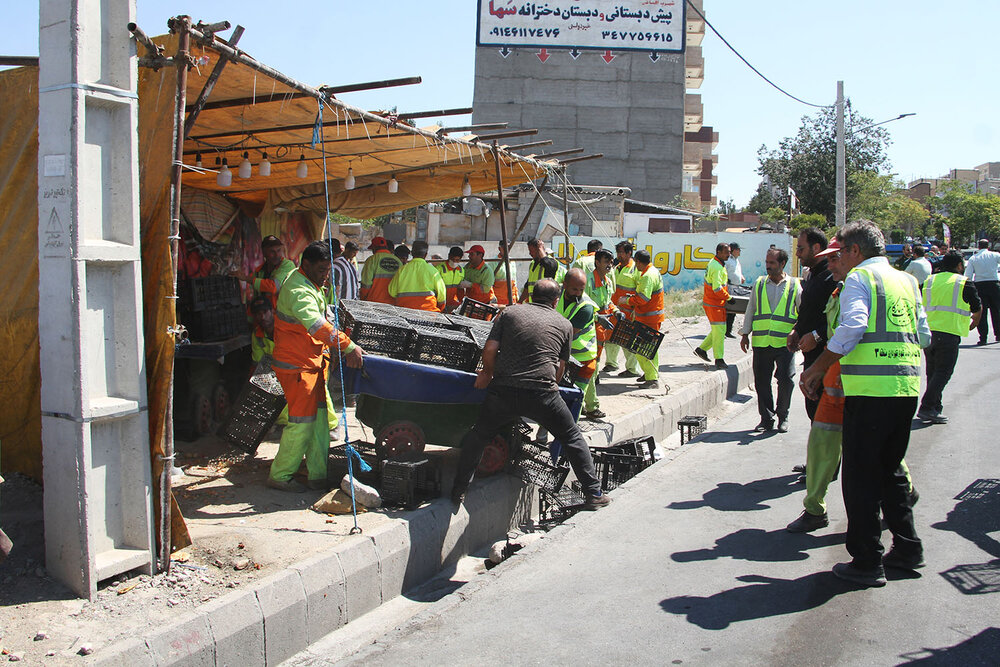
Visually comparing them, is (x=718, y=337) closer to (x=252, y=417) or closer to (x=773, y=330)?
(x=773, y=330)

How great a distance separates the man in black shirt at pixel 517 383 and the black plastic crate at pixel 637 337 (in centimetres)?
445

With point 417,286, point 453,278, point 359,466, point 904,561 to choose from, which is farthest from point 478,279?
point 904,561

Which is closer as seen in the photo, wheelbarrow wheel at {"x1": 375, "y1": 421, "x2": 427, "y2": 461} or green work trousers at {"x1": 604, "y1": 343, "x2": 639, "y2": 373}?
wheelbarrow wheel at {"x1": 375, "y1": 421, "x2": 427, "y2": 461}

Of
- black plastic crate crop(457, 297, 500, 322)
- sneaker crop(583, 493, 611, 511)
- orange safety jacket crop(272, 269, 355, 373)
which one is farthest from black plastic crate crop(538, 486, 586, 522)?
black plastic crate crop(457, 297, 500, 322)

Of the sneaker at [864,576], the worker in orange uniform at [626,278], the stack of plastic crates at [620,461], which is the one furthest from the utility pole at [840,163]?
the sneaker at [864,576]

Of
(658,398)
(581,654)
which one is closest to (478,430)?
(581,654)

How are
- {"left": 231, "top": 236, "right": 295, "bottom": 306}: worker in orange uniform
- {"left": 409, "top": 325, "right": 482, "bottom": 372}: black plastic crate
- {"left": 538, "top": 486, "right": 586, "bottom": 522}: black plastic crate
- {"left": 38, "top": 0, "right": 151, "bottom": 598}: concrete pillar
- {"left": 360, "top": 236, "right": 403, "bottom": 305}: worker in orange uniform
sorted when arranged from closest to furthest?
{"left": 38, "top": 0, "right": 151, "bottom": 598}: concrete pillar, {"left": 409, "top": 325, "right": 482, "bottom": 372}: black plastic crate, {"left": 538, "top": 486, "right": 586, "bottom": 522}: black plastic crate, {"left": 231, "top": 236, "right": 295, "bottom": 306}: worker in orange uniform, {"left": 360, "top": 236, "right": 403, "bottom": 305}: worker in orange uniform

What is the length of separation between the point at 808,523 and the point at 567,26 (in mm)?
44252

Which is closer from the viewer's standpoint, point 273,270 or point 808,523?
point 808,523

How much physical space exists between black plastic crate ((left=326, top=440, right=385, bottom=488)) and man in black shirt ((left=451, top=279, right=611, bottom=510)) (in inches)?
24.9

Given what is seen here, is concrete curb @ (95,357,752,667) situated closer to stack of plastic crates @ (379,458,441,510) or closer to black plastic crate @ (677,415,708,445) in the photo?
stack of plastic crates @ (379,458,441,510)

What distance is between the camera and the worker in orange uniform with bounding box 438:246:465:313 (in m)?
11.7

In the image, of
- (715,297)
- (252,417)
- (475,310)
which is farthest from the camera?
(715,297)

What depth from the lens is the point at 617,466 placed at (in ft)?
24.2
